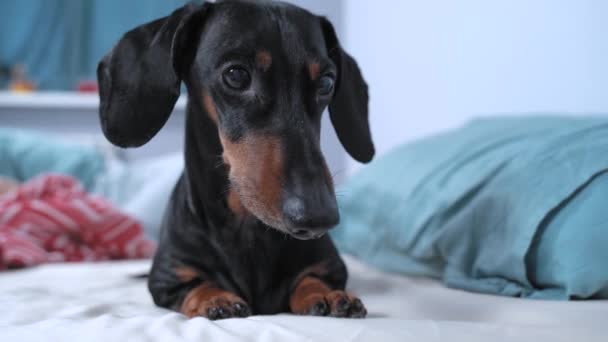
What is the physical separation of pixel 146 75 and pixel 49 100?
97.5 inches

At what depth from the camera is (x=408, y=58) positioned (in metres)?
2.38

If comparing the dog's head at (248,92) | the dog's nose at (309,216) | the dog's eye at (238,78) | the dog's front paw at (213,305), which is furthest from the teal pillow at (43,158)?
the dog's nose at (309,216)

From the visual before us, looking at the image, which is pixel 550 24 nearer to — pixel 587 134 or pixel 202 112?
pixel 587 134

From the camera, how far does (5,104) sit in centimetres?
322

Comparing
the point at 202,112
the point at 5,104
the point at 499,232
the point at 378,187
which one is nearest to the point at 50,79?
the point at 5,104

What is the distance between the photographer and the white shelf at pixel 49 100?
321 cm

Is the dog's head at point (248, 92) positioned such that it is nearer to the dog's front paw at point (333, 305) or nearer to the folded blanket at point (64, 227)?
the dog's front paw at point (333, 305)

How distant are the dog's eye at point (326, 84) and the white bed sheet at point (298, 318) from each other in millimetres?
376

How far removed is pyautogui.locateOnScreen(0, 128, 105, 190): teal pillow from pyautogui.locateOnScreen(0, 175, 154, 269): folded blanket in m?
0.66

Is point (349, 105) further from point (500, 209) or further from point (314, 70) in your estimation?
point (500, 209)

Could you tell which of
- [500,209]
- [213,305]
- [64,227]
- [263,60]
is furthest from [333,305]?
[64,227]

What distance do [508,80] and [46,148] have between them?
77.3 inches

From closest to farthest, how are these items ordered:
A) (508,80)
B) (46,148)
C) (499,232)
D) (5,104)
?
Answer: (499,232), (508,80), (46,148), (5,104)

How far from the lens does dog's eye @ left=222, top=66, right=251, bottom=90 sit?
3.17 ft
